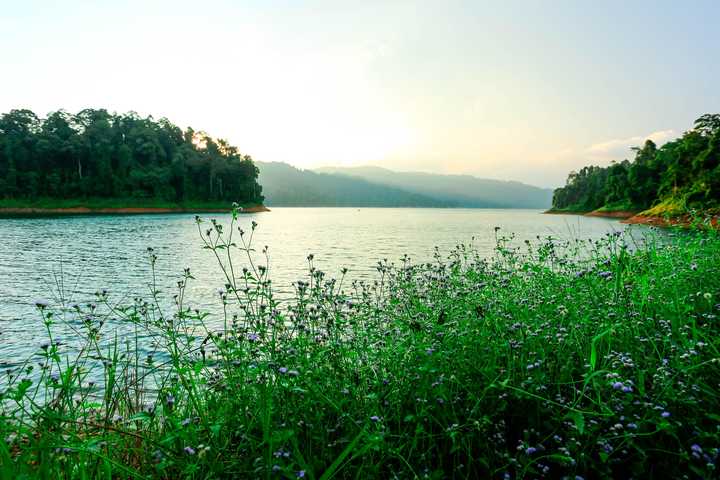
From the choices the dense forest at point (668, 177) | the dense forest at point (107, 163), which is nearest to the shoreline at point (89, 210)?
the dense forest at point (107, 163)

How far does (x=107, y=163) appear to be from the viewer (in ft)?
383

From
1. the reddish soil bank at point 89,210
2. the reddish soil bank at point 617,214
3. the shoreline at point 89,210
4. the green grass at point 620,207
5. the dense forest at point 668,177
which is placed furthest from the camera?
the green grass at point 620,207

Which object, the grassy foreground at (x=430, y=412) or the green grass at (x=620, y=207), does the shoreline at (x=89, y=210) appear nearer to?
the grassy foreground at (x=430, y=412)

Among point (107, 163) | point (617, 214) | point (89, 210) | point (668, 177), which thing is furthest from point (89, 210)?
point (617, 214)

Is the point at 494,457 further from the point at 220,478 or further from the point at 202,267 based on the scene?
the point at 202,267

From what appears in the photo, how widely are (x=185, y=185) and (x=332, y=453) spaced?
146860mm

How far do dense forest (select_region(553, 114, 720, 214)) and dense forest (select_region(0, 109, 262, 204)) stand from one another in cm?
12831

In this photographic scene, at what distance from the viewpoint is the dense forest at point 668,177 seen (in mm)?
64250

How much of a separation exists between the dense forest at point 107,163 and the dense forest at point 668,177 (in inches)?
5052

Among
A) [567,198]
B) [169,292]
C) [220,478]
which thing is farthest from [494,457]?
[567,198]

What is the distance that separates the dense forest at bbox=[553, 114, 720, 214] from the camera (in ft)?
211

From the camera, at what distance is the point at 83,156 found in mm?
120312

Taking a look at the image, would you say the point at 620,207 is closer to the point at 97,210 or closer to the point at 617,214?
the point at 617,214

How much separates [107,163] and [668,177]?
152 m
